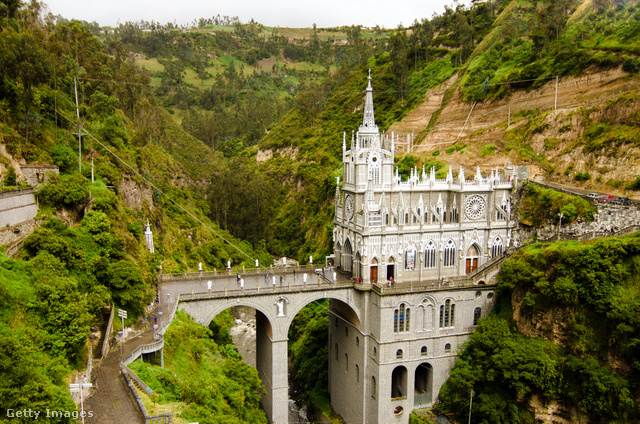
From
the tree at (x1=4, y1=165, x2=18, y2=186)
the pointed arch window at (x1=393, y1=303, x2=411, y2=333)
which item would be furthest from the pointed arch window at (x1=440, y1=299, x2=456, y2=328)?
the tree at (x1=4, y1=165, x2=18, y2=186)

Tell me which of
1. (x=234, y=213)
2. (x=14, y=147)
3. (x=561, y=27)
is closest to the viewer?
(x=14, y=147)

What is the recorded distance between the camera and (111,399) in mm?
26438

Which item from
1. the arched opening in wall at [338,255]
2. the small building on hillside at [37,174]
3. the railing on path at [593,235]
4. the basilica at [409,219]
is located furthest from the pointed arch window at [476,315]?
the small building on hillside at [37,174]

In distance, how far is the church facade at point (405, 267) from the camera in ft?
147

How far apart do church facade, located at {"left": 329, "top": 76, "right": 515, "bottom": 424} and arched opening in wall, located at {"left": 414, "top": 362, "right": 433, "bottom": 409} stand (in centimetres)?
11

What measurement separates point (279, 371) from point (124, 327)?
47.0 feet

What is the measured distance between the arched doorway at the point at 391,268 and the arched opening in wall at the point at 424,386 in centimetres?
851

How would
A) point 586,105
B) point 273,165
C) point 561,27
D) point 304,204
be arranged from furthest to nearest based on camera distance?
1. point 273,165
2. point 304,204
3. point 561,27
4. point 586,105

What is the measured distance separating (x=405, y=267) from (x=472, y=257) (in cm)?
713

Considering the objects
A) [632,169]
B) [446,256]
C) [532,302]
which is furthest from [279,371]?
[632,169]

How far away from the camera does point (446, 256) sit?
4791 cm

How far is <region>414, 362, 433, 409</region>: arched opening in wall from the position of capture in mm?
45812

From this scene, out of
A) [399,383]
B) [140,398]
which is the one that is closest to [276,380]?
[399,383]

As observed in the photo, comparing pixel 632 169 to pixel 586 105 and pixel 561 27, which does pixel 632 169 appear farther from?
pixel 561 27
